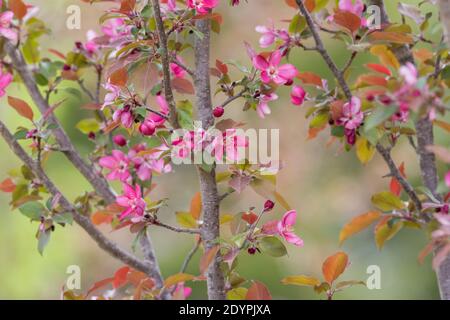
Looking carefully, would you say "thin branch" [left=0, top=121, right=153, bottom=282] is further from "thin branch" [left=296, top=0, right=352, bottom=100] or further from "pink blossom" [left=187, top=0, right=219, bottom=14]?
"thin branch" [left=296, top=0, right=352, bottom=100]

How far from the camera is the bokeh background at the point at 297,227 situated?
283 centimetres

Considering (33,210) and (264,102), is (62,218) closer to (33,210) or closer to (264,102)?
(33,210)

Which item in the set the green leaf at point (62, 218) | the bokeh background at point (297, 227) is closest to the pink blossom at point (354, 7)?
the green leaf at point (62, 218)

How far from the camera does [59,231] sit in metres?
3.17

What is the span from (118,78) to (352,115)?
366 mm

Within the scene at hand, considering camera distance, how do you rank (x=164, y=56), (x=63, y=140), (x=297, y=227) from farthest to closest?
(x=297, y=227), (x=63, y=140), (x=164, y=56)

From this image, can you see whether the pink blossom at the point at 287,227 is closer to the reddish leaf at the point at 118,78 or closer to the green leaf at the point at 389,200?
the green leaf at the point at 389,200

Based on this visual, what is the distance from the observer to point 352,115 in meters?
1.14

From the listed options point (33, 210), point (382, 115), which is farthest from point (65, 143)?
point (382, 115)

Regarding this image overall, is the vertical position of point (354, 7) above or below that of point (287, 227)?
above

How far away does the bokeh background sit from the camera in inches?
111

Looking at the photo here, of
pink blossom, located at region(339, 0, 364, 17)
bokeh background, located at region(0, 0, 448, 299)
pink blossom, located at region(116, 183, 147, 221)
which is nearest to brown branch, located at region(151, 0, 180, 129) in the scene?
pink blossom, located at region(116, 183, 147, 221)

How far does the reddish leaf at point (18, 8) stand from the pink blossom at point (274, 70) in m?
0.64
